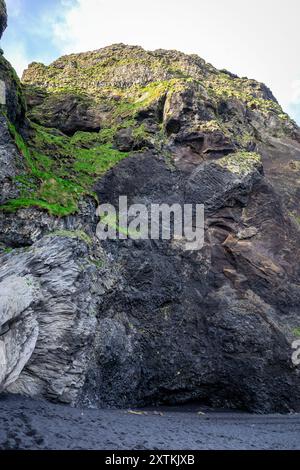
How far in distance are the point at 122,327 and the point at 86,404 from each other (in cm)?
504

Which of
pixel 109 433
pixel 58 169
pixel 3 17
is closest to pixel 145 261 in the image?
pixel 58 169

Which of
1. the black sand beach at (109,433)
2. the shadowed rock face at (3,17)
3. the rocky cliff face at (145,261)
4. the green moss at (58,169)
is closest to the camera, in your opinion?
the black sand beach at (109,433)

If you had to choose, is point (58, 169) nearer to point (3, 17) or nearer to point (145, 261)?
point (145, 261)

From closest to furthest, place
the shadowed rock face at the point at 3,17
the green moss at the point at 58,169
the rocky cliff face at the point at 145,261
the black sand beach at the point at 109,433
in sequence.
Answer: the black sand beach at the point at 109,433, the rocky cliff face at the point at 145,261, the green moss at the point at 58,169, the shadowed rock face at the point at 3,17

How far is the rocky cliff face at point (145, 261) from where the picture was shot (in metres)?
17.2

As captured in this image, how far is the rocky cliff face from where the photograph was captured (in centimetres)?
1725

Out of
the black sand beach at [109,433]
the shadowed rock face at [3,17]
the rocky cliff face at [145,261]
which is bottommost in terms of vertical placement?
the black sand beach at [109,433]

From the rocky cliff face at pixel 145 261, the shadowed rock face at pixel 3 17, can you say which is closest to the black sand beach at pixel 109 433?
the rocky cliff face at pixel 145 261

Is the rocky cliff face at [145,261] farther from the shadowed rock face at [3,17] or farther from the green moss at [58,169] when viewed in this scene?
the shadowed rock face at [3,17]

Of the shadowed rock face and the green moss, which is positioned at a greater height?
the shadowed rock face

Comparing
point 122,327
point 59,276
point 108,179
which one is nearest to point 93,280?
point 59,276

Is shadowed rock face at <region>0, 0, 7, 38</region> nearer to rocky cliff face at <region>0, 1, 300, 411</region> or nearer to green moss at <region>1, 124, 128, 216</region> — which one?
rocky cliff face at <region>0, 1, 300, 411</region>

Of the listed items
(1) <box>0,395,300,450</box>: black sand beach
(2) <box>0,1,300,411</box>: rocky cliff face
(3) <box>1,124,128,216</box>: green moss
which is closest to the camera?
(1) <box>0,395,300,450</box>: black sand beach

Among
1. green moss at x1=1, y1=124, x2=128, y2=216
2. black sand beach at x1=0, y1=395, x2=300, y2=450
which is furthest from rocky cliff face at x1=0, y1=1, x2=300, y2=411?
black sand beach at x1=0, y1=395, x2=300, y2=450
